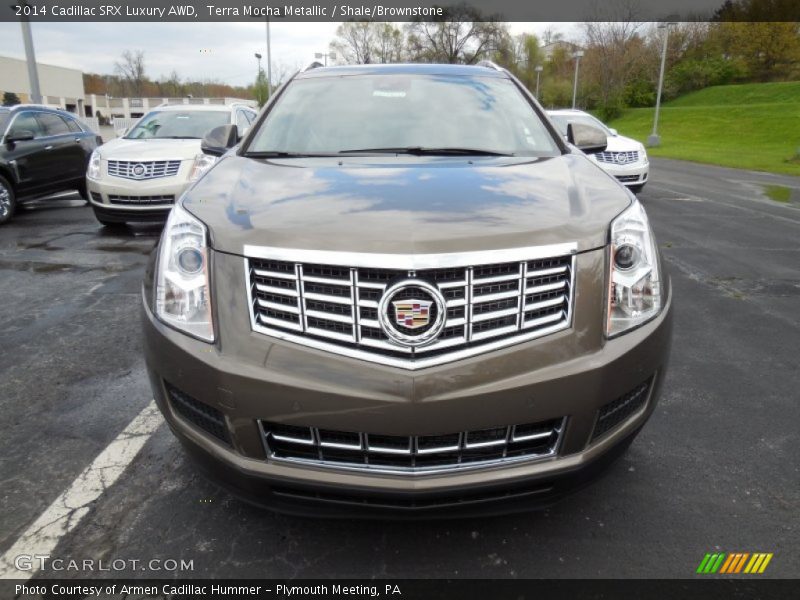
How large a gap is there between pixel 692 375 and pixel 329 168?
2565 mm

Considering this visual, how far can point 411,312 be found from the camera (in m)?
1.84

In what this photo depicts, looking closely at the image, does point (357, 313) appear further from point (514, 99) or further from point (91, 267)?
point (91, 267)

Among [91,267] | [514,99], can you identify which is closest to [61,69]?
[91,267]

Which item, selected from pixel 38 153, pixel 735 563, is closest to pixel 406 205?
pixel 735 563

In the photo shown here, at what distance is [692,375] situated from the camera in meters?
3.70

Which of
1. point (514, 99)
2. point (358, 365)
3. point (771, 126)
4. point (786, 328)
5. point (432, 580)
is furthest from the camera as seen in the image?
point (771, 126)

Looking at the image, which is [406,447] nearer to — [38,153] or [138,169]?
[138,169]

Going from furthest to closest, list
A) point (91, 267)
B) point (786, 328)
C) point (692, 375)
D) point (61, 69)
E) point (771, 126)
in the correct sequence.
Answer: point (61, 69) → point (771, 126) → point (91, 267) → point (786, 328) → point (692, 375)

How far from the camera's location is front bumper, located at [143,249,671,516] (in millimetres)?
1833

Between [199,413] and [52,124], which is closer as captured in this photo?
[199,413]

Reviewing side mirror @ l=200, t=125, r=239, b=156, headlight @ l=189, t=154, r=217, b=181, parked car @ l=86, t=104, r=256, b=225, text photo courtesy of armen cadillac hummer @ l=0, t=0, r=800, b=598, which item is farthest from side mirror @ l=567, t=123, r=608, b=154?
headlight @ l=189, t=154, r=217, b=181

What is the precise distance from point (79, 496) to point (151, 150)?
6704 mm

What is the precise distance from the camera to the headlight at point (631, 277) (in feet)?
6.75

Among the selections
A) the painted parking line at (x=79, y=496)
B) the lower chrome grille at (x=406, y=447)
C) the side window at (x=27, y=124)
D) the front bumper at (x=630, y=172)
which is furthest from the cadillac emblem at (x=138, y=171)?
the front bumper at (x=630, y=172)
